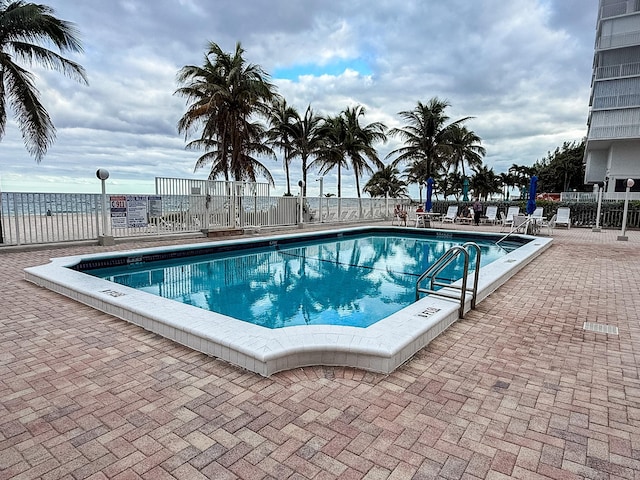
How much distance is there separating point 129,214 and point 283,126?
1448 cm

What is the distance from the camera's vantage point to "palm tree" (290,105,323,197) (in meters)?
23.1

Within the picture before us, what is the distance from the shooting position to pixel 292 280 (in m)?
7.65

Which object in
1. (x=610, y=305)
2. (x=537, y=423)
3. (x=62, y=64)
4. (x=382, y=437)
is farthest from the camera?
(x=62, y=64)

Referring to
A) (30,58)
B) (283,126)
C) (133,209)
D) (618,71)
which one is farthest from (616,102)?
(30,58)

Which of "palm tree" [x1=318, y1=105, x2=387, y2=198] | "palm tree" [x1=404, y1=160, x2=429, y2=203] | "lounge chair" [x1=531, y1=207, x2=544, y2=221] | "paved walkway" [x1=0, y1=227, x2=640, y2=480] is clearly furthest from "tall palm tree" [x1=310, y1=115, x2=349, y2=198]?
"paved walkway" [x1=0, y1=227, x2=640, y2=480]

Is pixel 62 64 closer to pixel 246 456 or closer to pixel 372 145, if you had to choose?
pixel 246 456

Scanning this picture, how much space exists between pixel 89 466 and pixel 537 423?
2.56 meters

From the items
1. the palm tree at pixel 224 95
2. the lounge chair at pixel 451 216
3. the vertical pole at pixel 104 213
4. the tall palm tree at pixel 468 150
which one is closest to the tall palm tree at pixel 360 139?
the tall palm tree at pixel 468 150

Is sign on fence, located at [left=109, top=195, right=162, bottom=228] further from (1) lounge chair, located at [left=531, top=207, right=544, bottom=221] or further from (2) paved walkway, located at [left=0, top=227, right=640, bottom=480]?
(1) lounge chair, located at [left=531, top=207, right=544, bottom=221]

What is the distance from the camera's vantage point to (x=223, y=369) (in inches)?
117

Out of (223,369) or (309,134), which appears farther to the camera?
(309,134)

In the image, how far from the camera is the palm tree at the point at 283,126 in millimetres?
22641

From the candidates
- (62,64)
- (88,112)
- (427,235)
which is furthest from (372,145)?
(62,64)

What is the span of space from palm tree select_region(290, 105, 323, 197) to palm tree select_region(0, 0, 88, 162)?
14.4 metres
